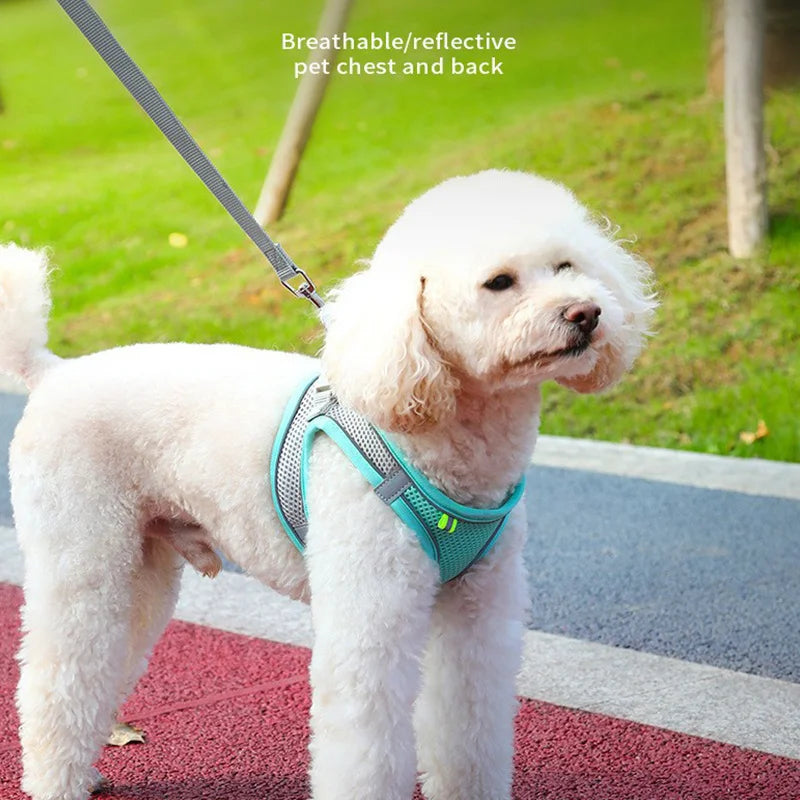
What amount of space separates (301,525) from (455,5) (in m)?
10.2

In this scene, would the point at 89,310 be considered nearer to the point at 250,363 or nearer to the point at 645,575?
the point at 645,575

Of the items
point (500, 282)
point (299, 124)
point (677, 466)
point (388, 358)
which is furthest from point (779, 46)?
point (388, 358)

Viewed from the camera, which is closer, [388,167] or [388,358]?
[388,358]

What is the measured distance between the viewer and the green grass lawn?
797 centimetres

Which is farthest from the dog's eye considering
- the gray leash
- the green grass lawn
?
the green grass lawn


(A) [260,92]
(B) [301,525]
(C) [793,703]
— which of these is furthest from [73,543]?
(A) [260,92]

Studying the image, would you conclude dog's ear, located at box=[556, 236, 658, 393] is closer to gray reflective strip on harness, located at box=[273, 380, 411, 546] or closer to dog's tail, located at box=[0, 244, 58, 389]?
gray reflective strip on harness, located at box=[273, 380, 411, 546]

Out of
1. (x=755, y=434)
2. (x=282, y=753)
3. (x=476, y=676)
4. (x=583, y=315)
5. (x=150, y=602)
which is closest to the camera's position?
(x=583, y=315)

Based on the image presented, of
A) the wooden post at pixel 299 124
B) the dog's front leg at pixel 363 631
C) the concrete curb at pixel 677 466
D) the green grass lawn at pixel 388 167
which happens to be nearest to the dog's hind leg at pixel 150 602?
the dog's front leg at pixel 363 631

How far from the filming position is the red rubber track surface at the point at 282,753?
2.91m

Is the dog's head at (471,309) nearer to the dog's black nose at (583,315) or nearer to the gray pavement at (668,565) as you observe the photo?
the dog's black nose at (583,315)

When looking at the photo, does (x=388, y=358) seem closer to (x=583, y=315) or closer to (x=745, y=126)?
(x=583, y=315)

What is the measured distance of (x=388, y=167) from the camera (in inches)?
445

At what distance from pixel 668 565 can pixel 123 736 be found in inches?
93.3
